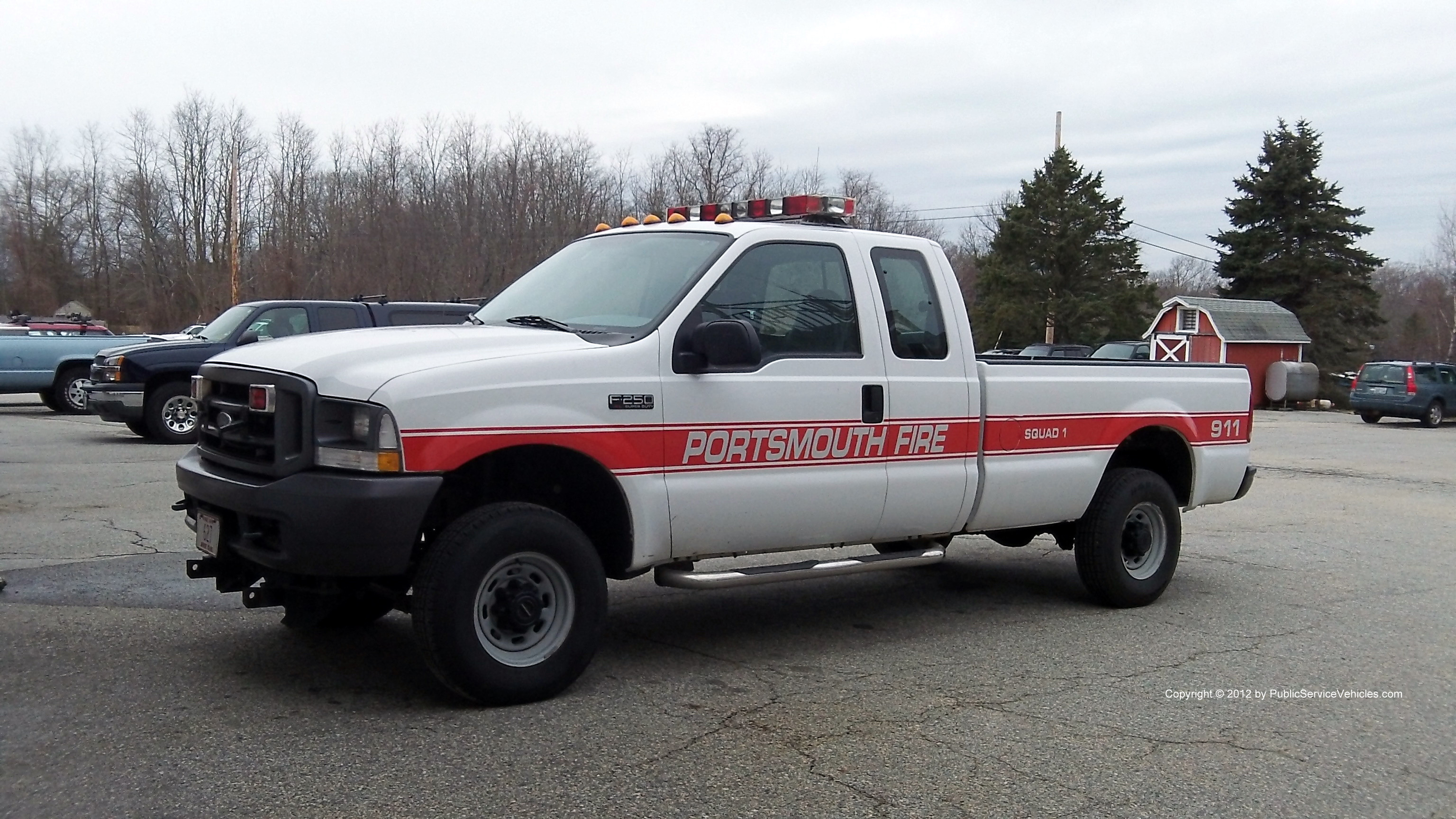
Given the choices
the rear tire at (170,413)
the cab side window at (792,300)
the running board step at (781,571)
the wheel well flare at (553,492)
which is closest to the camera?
the wheel well flare at (553,492)

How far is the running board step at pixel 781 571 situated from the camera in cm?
538

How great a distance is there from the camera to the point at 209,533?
Result: 16.4 ft

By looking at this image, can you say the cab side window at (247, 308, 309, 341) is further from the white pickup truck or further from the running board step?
the running board step

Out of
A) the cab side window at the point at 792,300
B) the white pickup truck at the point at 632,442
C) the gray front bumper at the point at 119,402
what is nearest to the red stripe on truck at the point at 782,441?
the white pickup truck at the point at 632,442

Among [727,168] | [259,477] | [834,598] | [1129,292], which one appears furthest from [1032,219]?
[259,477]

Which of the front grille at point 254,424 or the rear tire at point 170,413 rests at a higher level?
the front grille at point 254,424

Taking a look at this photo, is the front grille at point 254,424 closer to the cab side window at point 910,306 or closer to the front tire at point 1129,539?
the cab side window at point 910,306

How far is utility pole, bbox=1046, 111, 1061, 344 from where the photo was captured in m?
46.8

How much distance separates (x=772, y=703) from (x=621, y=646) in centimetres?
111

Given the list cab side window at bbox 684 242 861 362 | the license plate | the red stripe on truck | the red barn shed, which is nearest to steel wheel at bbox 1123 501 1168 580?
the red stripe on truck

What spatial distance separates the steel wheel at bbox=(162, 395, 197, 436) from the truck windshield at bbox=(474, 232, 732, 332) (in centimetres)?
1064

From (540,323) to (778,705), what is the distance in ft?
6.75

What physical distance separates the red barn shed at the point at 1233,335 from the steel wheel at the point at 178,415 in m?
31.9

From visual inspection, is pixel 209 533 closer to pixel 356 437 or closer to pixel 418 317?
pixel 356 437
